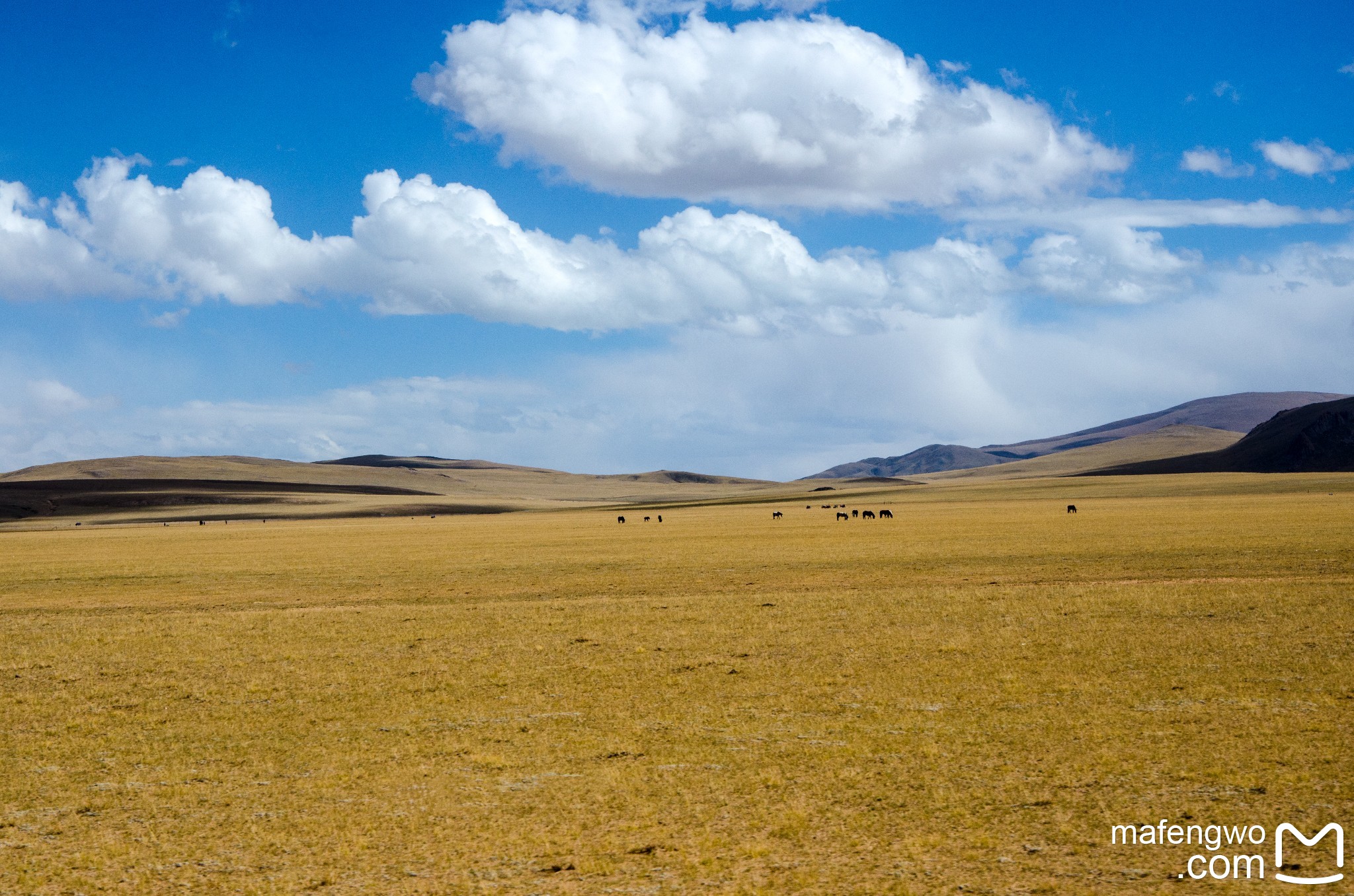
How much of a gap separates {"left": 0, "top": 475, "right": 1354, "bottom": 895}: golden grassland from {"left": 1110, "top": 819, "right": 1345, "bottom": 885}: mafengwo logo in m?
0.17

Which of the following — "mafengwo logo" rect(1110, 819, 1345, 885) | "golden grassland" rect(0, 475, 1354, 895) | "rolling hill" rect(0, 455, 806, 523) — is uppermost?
"rolling hill" rect(0, 455, 806, 523)

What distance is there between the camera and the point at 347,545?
53.2 m

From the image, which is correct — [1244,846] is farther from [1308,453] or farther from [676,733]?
[1308,453]

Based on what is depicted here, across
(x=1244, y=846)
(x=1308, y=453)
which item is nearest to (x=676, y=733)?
(x=1244, y=846)

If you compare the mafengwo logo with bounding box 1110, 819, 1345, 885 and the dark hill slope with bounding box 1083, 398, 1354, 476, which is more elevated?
the dark hill slope with bounding box 1083, 398, 1354, 476

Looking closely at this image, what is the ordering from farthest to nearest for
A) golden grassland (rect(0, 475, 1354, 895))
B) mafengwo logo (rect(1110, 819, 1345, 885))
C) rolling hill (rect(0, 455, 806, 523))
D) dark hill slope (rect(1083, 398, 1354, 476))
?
dark hill slope (rect(1083, 398, 1354, 476)) → rolling hill (rect(0, 455, 806, 523)) → golden grassland (rect(0, 475, 1354, 895)) → mafengwo logo (rect(1110, 819, 1345, 885))

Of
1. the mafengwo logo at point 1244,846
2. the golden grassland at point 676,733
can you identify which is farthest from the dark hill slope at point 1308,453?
the mafengwo logo at point 1244,846

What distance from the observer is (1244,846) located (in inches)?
312

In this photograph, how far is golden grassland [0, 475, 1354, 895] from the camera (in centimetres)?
796

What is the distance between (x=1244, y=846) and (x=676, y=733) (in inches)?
220

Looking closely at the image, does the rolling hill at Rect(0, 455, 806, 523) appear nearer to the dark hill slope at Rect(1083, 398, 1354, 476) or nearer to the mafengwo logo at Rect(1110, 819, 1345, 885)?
the dark hill slope at Rect(1083, 398, 1354, 476)

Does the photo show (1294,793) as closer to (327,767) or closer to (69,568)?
(327,767)

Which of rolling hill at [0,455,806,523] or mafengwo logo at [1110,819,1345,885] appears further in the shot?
rolling hill at [0,455,806,523]

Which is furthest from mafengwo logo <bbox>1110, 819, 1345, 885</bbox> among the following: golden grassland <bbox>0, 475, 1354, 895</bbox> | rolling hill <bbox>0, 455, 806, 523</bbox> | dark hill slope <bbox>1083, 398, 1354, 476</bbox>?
dark hill slope <bbox>1083, 398, 1354, 476</bbox>
